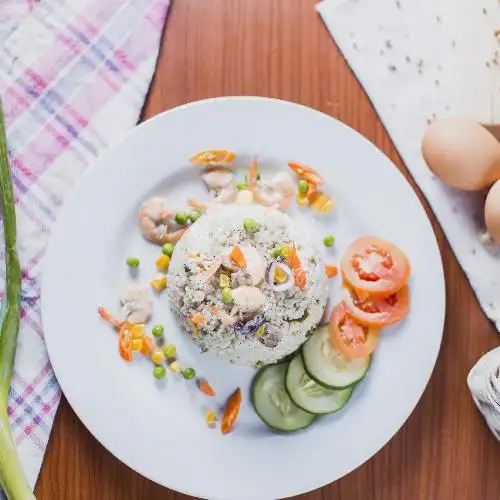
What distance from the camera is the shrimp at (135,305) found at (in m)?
1.93

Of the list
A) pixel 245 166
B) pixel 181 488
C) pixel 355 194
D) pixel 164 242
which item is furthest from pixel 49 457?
pixel 355 194

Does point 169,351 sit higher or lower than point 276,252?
lower

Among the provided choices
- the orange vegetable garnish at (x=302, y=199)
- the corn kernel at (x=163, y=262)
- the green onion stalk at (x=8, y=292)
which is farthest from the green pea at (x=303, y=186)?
the green onion stalk at (x=8, y=292)

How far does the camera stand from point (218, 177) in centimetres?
193

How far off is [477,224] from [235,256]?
61 centimetres

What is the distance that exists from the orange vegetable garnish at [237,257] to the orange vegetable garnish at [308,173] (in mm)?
267

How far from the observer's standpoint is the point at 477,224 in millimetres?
1968

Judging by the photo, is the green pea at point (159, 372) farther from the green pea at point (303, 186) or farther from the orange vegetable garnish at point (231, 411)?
the green pea at point (303, 186)

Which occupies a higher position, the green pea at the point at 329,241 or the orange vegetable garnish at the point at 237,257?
the green pea at the point at 329,241

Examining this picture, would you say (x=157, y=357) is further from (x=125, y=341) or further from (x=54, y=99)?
(x=54, y=99)

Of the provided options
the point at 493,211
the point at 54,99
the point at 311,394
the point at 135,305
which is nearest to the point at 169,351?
the point at 135,305

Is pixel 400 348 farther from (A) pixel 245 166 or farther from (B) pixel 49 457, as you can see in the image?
(B) pixel 49 457

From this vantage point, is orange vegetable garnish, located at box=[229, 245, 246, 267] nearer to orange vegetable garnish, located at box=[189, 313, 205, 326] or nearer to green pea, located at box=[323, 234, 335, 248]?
orange vegetable garnish, located at box=[189, 313, 205, 326]

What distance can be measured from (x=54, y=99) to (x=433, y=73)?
0.92 m
